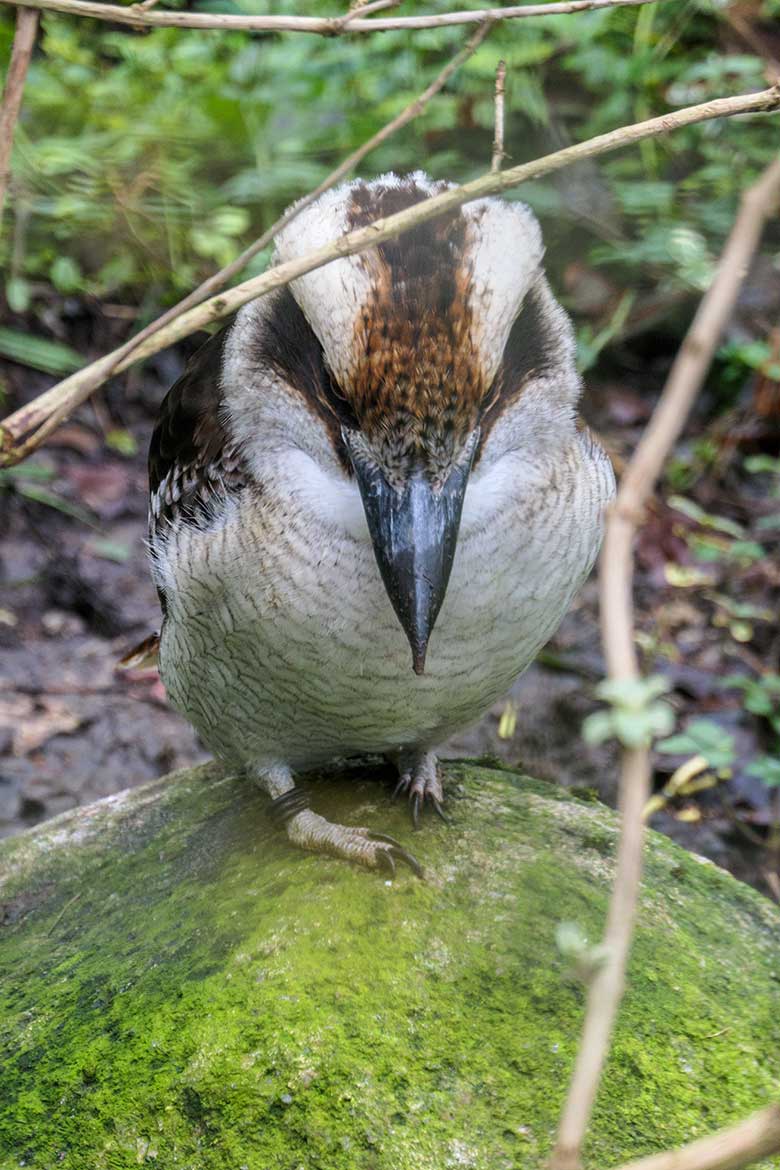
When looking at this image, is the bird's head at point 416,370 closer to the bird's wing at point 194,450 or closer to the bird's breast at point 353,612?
the bird's breast at point 353,612

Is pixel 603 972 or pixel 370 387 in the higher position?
pixel 370 387

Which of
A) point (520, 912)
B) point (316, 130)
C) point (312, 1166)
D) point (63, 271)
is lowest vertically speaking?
point (312, 1166)

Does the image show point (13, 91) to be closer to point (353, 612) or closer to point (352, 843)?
point (353, 612)

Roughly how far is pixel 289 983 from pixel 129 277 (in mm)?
5953

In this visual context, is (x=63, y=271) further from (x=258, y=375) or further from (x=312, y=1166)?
(x=312, y=1166)

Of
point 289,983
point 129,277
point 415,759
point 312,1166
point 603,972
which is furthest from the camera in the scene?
point 129,277

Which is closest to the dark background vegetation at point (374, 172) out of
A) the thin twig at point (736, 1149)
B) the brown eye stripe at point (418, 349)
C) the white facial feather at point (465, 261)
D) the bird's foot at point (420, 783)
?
the bird's foot at point (420, 783)

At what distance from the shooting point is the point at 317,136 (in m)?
7.34

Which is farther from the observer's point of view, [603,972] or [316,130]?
[316,130]

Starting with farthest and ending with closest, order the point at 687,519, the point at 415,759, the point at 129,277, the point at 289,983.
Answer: the point at 129,277 < the point at 687,519 < the point at 415,759 < the point at 289,983

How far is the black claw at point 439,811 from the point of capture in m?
3.47

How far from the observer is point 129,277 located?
7926 mm

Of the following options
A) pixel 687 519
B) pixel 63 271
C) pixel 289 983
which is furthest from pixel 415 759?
pixel 63 271

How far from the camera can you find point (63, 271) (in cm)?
745
